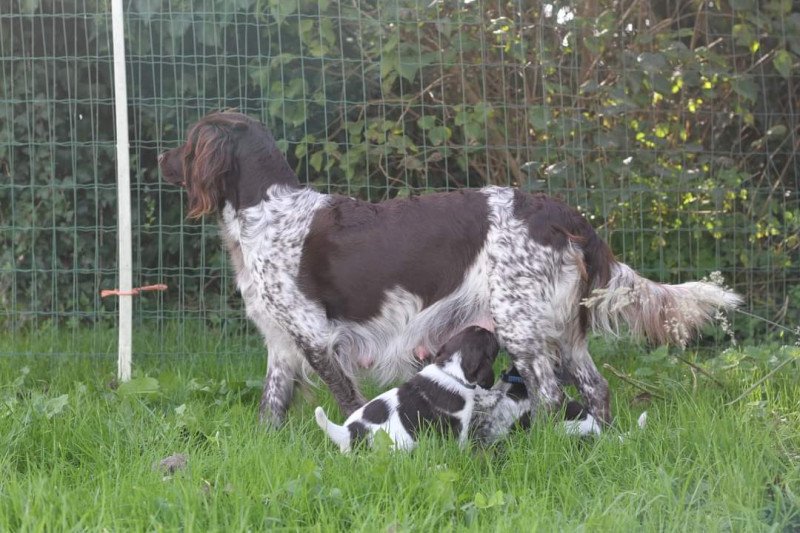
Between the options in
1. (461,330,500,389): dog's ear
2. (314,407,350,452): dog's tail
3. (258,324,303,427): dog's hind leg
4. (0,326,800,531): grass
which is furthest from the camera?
(258,324,303,427): dog's hind leg

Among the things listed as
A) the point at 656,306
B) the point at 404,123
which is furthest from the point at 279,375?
the point at 404,123

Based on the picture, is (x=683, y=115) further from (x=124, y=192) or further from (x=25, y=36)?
(x=25, y=36)

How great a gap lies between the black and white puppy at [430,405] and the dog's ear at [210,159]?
1166mm

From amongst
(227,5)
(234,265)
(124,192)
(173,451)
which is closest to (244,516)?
(173,451)

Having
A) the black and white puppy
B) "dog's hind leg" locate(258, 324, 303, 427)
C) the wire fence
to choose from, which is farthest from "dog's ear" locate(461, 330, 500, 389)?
the wire fence

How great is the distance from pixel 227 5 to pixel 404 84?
3.77 feet

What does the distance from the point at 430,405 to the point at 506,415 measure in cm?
43

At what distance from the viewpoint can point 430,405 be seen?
140 inches

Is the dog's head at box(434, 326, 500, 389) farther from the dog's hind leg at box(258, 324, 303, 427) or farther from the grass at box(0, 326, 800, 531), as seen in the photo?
the dog's hind leg at box(258, 324, 303, 427)

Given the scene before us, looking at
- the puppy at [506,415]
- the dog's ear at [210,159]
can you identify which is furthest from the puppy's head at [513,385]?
the dog's ear at [210,159]

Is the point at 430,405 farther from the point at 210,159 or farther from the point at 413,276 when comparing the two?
the point at 210,159

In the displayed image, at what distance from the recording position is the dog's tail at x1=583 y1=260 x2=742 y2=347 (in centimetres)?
407

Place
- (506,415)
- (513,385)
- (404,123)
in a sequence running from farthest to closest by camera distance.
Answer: (404,123) < (513,385) < (506,415)

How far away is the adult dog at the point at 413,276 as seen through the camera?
3.97 m
